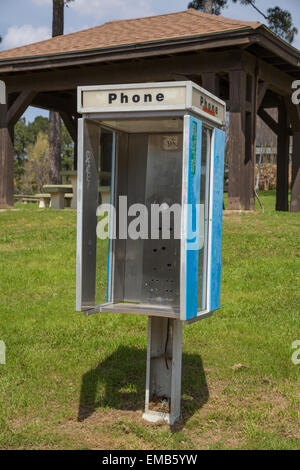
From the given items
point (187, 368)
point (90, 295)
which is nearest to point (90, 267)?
point (90, 295)

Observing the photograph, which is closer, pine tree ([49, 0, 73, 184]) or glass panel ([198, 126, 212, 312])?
glass panel ([198, 126, 212, 312])

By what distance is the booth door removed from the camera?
4.08m

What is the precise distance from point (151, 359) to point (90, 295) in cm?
67

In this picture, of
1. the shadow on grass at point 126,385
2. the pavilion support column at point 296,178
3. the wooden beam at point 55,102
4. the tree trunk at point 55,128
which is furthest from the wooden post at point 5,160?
the shadow on grass at point 126,385

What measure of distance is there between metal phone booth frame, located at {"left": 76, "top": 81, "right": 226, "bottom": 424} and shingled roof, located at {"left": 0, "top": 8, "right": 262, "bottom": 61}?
720 centimetres

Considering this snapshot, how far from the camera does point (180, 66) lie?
42.6ft

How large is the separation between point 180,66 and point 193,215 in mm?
9476

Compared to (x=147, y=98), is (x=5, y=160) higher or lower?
higher

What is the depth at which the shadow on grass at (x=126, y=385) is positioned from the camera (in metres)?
4.87

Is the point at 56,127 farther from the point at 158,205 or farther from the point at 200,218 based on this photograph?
the point at 200,218

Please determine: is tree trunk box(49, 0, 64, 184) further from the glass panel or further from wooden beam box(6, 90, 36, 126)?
the glass panel

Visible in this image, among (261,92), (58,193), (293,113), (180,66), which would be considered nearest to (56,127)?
(58,193)

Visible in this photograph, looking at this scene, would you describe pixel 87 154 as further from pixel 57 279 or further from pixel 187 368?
pixel 57 279

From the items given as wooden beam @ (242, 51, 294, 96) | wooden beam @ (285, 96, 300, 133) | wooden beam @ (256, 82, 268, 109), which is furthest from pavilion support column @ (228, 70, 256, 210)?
wooden beam @ (285, 96, 300, 133)
